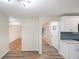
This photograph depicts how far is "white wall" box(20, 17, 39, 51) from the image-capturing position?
6.72m

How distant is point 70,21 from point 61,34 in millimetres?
909

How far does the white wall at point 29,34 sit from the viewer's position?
22.1 feet

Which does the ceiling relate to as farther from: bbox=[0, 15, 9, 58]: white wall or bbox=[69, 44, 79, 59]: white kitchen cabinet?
bbox=[69, 44, 79, 59]: white kitchen cabinet

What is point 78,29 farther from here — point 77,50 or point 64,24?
point 77,50

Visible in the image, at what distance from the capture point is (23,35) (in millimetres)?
6762

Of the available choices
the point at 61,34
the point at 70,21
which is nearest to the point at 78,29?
the point at 70,21

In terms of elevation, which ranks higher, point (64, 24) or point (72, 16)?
point (72, 16)

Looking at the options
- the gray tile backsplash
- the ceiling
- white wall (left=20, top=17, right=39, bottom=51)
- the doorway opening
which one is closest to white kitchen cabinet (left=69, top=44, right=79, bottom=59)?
the gray tile backsplash

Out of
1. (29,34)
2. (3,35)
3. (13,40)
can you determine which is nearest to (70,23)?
(29,34)

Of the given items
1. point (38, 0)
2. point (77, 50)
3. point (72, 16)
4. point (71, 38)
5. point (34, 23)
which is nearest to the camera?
point (38, 0)

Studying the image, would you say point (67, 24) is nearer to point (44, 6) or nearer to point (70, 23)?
point (70, 23)

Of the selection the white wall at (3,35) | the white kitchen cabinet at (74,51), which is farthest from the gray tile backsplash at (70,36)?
the white wall at (3,35)

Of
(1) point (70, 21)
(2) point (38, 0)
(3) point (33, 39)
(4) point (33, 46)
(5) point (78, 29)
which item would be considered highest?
(2) point (38, 0)

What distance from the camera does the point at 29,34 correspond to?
676 centimetres
